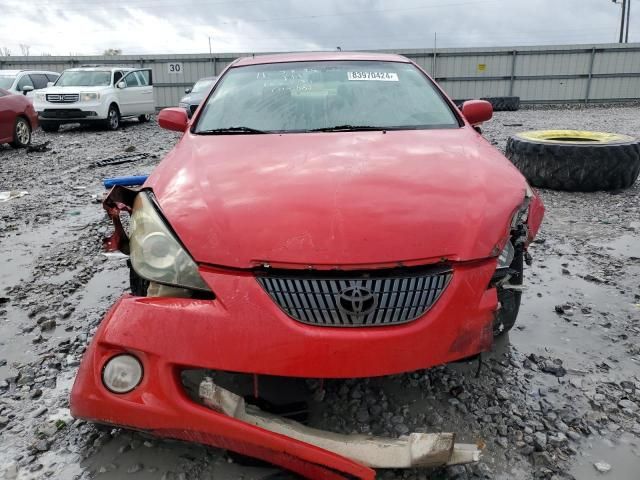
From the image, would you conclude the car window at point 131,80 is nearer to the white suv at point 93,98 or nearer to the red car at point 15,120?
the white suv at point 93,98

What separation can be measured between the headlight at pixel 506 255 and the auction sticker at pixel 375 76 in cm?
161

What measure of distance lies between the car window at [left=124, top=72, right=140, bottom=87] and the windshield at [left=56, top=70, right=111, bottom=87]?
479 mm

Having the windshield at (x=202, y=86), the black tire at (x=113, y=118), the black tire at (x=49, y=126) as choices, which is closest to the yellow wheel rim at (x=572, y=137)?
the windshield at (x=202, y=86)

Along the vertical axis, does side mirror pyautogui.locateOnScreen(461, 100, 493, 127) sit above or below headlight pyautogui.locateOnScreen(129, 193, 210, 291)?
above

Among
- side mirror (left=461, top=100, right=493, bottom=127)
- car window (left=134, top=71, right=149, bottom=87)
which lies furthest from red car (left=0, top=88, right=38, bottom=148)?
side mirror (left=461, top=100, right=493, bottom=127)

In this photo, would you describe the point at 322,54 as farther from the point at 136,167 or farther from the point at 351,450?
the point at 136,167

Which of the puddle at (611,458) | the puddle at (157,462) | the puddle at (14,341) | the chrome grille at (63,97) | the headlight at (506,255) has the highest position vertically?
the chrome grille at (63,97)

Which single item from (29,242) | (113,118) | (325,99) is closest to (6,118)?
(113,118)

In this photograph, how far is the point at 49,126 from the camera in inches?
502

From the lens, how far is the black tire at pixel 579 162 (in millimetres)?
5254

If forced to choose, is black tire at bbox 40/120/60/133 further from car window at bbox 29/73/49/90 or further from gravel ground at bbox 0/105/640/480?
gravel ground at bbox 0/105/640/480

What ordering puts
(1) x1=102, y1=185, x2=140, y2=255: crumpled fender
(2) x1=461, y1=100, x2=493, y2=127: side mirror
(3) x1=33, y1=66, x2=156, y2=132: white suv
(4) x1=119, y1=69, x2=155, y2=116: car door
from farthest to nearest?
(4) x1=119, y1=69, x2=155, y2=116: car door, (3) x1=33, y1=66, x2=156, y2=132: white suv, (2) x1=461, y1=100, x2=493, y2=127: side mirror, (1) x1=102, y1=185, x2=140, y2=255: crumpled fender

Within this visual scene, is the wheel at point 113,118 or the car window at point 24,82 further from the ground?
the car window at point 24,82

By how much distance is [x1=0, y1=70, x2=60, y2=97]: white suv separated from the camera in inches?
496
